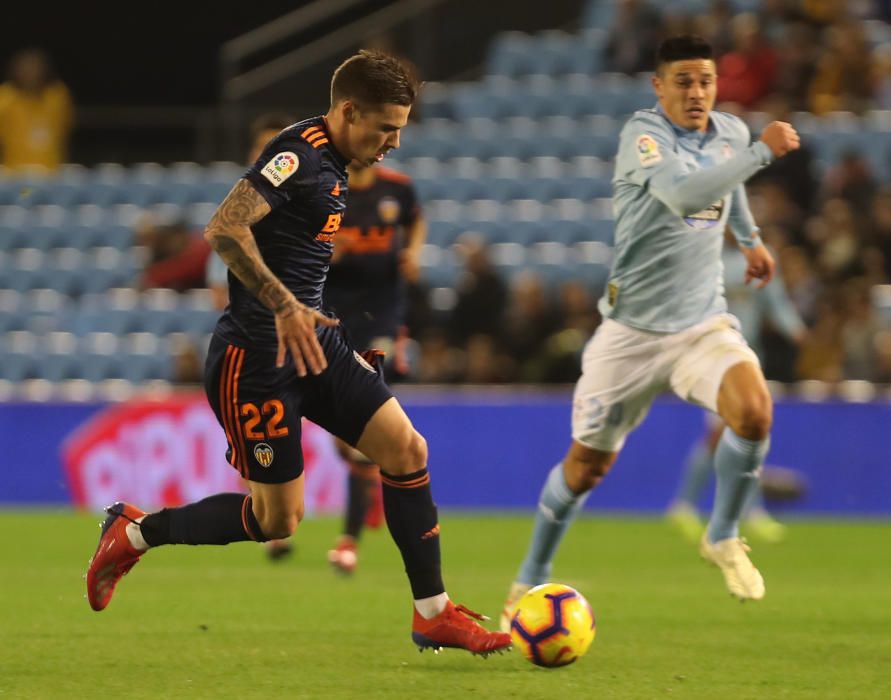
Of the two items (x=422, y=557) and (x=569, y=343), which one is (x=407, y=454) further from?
(x=569, y=343)

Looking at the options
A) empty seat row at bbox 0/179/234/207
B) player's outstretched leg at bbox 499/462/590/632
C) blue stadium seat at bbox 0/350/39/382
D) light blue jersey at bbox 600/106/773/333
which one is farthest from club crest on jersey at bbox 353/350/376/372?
empty seat row at bbox 0/179/234/207

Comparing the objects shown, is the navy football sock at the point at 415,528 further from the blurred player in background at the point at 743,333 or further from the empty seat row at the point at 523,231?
the empty seat row at the point at 523,231

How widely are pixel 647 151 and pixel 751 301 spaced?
17.5 feet

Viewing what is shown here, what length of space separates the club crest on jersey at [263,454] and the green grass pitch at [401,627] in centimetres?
71

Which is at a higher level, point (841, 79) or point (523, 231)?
point (841, 79)

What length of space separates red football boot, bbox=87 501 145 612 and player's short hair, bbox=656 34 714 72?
2.88 m

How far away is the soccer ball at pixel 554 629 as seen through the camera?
5.71 m

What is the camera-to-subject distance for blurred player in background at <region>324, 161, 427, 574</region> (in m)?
9.16

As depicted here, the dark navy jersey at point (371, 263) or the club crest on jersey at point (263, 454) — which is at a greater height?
the dark navy jersey at point (371, 263)

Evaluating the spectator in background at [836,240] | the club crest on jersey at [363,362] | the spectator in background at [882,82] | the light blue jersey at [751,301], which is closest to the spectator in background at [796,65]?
the spectator in background at [882,82]

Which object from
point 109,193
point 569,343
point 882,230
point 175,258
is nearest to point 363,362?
point 569,343

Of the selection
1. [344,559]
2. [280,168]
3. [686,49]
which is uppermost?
[686,49]

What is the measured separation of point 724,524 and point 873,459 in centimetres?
639

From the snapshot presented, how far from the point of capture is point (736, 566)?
6.89m
